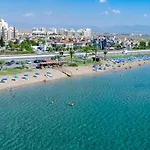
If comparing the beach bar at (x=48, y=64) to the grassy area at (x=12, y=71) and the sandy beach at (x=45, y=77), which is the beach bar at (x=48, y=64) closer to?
the sandy beach at (x=45, y=77)

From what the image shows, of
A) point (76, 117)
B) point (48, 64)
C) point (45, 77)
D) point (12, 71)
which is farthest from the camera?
point (48, 64)

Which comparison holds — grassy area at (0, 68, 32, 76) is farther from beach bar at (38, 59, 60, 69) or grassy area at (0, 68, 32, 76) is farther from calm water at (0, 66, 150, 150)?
calm water at (0, 66, 150, 150)

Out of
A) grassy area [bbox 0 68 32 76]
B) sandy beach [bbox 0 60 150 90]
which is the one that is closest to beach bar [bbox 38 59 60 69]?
sandy beach [bbox 0 60 150 90]

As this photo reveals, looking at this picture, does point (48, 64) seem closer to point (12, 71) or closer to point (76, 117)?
point (12, 71)

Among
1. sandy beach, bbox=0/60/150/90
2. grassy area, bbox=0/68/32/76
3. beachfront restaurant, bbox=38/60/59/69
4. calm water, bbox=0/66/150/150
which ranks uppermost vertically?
beachfront restaurant, bbox=38/60/59/69

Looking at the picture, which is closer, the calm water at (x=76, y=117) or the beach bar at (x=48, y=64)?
the calm water at (x=76, y=117)

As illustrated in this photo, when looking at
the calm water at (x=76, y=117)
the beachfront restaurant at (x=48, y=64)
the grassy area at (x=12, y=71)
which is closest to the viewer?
the calm water at (x=76, y=117)

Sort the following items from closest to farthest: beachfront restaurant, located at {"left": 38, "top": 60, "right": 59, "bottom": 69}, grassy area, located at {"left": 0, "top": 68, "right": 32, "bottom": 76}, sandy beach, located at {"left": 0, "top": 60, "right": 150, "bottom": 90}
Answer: sandy beach, located at {"left": 0, "top": 60, "right": 150, "bottom": 90}, grassy area, located at {"left": 0, "top": 68, "right": 32, "bottom": 76}, beachfront restaurant, located at {"left": 38, "top": 60, "right": 59, "bottom": 69}

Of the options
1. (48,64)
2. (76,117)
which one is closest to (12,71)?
(48,64)

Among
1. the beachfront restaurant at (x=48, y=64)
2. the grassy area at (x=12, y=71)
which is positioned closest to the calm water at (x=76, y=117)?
the grassy area at (x=12, y=71)
